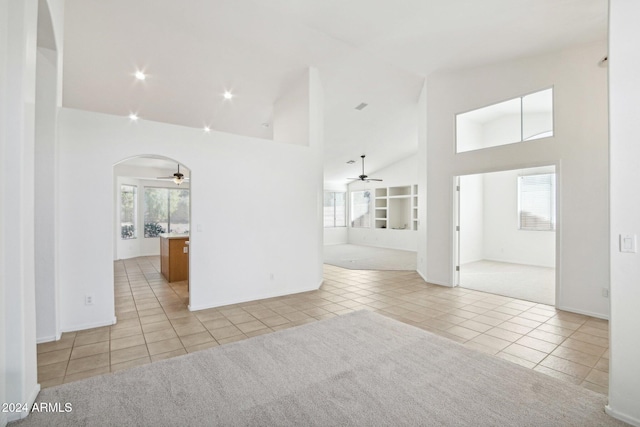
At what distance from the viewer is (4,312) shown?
185cm

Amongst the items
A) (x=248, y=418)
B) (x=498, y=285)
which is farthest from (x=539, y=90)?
(x=248, y=418)

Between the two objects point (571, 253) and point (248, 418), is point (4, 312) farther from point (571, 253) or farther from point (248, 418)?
point (571, 253)

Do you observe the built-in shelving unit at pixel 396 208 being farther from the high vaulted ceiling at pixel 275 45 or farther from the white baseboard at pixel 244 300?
the white baseboard at pixel 244 300

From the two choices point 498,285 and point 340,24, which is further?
point 498,285

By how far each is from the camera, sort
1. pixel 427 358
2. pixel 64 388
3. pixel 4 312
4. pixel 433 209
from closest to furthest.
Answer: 1. pixel 4 312
2. pixel 64 388
3. pixel 427 358
4. pixel 433 209

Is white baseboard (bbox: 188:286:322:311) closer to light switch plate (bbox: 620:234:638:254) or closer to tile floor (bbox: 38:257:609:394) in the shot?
tile floor (bbox: 38:257:609:394)

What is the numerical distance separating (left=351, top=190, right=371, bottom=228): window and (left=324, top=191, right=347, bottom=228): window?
1.29 ft

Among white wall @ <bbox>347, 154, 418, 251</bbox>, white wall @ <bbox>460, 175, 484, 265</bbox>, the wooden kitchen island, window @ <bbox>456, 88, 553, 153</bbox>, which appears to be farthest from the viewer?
white wall @ <bbox>347, 154, 418, 251</bbox>

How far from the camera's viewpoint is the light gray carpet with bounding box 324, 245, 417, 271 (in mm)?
7593

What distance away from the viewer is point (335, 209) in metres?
12.7

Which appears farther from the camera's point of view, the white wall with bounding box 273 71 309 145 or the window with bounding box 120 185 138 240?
the window with bounding box 120 185 138 240

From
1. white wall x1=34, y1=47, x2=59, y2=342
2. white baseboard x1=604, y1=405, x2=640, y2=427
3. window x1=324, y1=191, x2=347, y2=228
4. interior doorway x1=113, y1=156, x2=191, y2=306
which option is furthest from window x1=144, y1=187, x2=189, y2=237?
white baseboard x1=604, y1=405, x2=640, y2=427

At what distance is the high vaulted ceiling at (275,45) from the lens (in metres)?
3.69

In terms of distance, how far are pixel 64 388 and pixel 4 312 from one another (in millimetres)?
829
